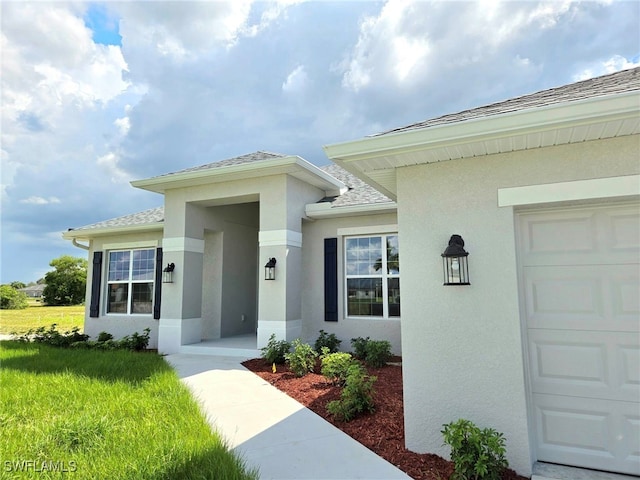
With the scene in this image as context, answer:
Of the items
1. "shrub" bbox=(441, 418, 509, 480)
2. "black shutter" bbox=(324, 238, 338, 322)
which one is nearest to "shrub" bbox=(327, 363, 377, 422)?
"shrub" bbox=(441, 418, 509, 480)

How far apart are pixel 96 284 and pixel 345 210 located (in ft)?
31.2

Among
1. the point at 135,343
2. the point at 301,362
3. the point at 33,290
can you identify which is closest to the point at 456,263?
the point at 301,362

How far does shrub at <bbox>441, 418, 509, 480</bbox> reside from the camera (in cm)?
312

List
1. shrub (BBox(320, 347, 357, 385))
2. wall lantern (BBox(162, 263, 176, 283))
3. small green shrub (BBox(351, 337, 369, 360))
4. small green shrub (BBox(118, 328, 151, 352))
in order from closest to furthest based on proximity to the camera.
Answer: shrub (BBox(320, 347, 357, 385)) → small green shrub (BBox(351, 337, 369, 360)) → wall lantern (BBox(162, 263, 176, 283)) → small green shrub (BBox(118, 328, 151, 352))

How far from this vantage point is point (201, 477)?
2.90 meters

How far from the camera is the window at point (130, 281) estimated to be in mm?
12133

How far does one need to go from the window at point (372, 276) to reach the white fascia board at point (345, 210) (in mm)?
706

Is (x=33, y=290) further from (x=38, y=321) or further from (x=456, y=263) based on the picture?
(x=456, y=263)

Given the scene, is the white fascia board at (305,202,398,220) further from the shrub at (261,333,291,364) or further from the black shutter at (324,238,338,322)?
the shrub at (261,333,291,364)

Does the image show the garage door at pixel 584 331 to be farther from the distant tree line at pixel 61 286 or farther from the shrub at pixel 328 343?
the distant tree line at pixel 61 286

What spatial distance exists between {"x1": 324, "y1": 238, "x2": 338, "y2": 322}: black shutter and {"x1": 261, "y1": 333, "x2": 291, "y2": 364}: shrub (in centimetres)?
168

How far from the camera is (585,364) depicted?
138 inches

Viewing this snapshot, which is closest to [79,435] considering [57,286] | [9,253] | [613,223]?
[613,223]

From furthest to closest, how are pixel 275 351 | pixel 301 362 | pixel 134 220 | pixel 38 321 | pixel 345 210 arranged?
pixel 38 321 → pixel 134 220 → pixel 345 210 → pixel 275 351 → pixel 301 362
